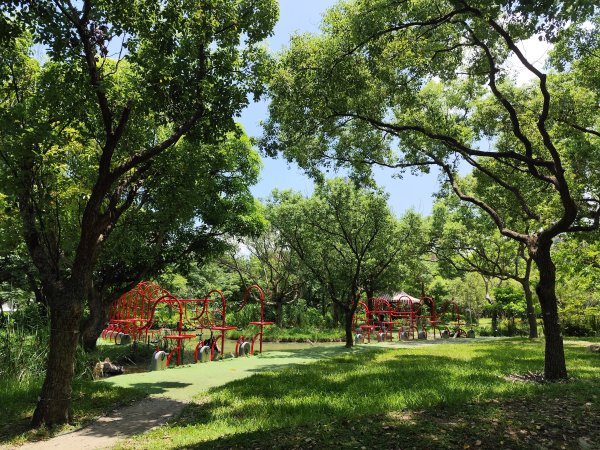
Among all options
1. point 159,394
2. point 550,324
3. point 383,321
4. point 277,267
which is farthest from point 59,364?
point 277,267

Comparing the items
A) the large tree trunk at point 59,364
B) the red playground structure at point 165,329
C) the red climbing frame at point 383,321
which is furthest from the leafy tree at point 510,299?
the large tree trunk at point 59,364

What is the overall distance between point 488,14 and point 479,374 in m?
6.63

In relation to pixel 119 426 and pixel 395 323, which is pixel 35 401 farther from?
pixel 395 323

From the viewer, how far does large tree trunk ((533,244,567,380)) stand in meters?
8.12

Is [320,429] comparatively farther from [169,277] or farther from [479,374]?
[169,277]

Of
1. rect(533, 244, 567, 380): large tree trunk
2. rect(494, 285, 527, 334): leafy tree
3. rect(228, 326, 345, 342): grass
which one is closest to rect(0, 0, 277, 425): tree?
rect(533, 244, 567, 380): large tree trunk

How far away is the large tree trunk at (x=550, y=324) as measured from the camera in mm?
8125

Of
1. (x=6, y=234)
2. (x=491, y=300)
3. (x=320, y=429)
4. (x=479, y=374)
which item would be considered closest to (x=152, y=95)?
(x=320, y=429)

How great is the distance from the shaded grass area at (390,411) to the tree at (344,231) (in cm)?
746

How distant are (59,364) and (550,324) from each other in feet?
27.2

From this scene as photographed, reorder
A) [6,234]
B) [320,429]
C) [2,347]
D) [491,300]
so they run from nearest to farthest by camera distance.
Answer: [320,429] → [2,347] → [6,234] → [491,300]

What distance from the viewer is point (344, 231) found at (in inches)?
642

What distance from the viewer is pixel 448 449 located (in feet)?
14.4

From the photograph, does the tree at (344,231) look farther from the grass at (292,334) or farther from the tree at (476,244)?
the tree at (476,244)
